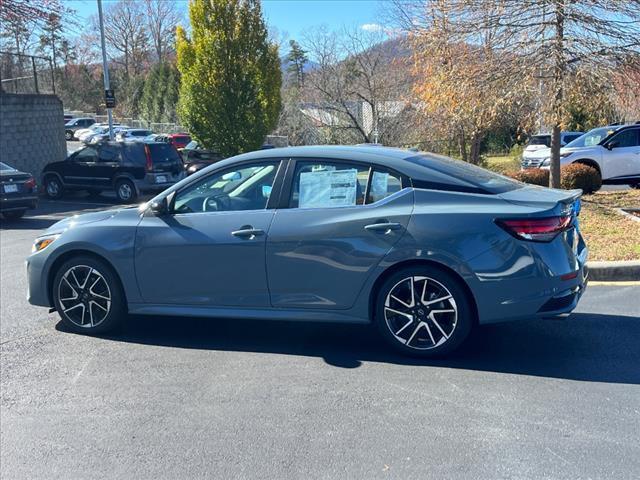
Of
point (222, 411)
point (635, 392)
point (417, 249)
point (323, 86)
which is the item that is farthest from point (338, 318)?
point (323, 86)

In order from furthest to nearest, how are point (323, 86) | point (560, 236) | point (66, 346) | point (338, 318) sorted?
point (323, 86)
point (66, 346)
point (338, 318)
point (560, 236)

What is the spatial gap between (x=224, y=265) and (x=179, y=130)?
1666 inches

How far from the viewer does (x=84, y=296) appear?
585 centimetres

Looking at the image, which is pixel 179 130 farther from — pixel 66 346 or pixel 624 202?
pixel 66 346

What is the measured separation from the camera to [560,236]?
16.0ft

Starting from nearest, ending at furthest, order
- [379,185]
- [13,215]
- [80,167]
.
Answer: [379,185], [13,215], [80,167]

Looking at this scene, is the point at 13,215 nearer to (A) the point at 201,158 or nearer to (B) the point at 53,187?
(B) the point at 53,187

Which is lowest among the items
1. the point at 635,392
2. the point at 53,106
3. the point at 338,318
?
the point at 635,392

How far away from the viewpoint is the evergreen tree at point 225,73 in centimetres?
2089

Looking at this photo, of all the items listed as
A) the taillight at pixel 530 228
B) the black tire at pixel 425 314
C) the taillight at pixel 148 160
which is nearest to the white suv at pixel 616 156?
the taillight at pixel 148 160

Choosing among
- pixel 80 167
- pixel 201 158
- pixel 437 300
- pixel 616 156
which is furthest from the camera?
pixel 201 158

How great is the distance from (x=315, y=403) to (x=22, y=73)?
1999 cm

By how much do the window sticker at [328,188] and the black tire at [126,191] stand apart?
13.3 m

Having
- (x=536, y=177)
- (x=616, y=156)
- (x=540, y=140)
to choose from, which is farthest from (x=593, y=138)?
(x=540, y=140)
